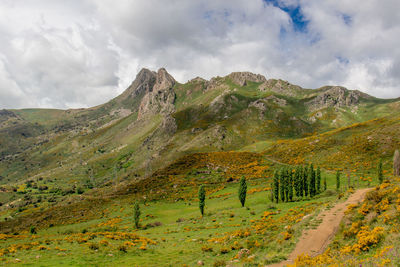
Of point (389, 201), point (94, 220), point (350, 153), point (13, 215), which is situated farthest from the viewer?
point (13, 215)

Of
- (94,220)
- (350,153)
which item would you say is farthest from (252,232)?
(350,153)

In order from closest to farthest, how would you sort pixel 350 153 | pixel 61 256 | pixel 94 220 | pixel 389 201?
pixel 389 201
pixel 61 256
pixel 94 220
pixel 350 153

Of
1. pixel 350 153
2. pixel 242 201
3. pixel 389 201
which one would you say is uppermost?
pixel 350 153

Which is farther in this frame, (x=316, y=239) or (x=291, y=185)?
(x=291, y=185)

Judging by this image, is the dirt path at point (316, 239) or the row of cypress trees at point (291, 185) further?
the row of cypress trees at point (291, 185)

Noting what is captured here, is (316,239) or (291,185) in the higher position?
(291,185)

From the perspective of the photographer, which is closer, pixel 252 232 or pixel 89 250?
pixel 89 250

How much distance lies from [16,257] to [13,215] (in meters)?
175

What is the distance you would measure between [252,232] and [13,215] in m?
189

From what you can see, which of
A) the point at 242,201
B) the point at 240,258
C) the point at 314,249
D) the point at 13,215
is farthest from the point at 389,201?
the point at 13,215

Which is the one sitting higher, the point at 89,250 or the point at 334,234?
the point at 334,234

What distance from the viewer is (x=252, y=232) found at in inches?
1358

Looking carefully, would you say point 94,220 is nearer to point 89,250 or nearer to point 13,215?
point 89,250

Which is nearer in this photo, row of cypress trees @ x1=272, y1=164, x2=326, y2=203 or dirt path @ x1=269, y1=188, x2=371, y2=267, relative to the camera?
dirt path @ x1=269, y1=188, x2=371, y2=267
